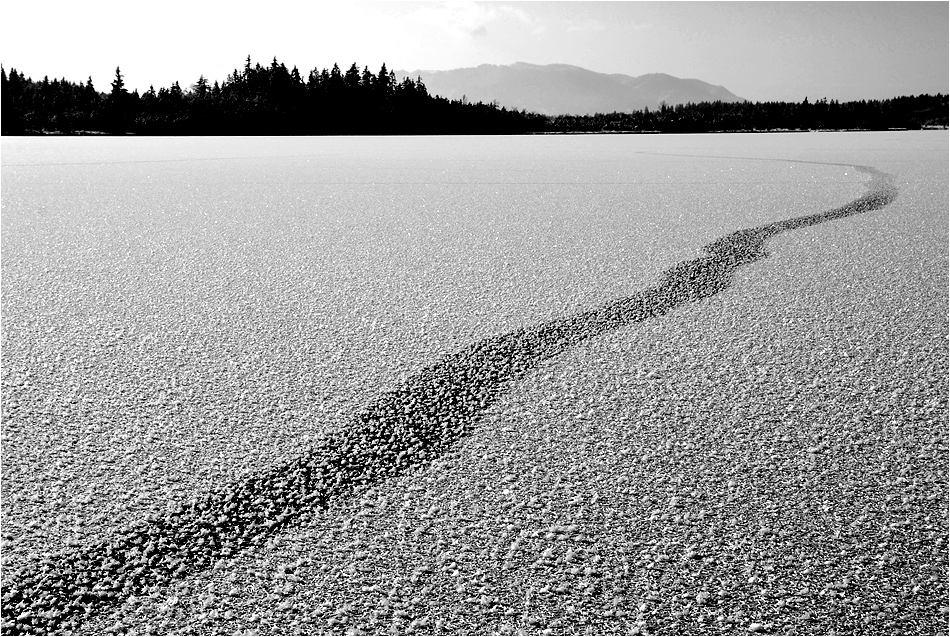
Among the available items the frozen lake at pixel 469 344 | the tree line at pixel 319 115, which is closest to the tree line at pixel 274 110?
the tree line at pixel 319 115

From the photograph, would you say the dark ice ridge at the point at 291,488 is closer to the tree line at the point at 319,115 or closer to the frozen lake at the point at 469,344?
the frozen lake at the point at 469,344

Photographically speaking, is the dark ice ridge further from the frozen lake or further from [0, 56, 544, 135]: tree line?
[0, 56, 544, 135]: tree line

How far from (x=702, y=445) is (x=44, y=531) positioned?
1236 mm

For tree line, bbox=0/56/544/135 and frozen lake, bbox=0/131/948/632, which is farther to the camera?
tree line, bbox=0/56/544/135

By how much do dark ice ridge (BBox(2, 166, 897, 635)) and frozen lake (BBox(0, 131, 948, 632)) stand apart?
4 centimetres

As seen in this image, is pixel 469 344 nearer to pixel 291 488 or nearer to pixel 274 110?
pixel 291 488

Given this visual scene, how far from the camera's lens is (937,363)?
2096mm

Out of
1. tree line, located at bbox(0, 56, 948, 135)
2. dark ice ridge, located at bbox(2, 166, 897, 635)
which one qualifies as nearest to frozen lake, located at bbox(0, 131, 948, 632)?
dark ice ridge, located at bbox(2, 166, 897, 635)

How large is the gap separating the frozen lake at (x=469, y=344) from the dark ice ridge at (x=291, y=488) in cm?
4

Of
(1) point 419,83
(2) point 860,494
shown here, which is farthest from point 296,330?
(1) point 419,83

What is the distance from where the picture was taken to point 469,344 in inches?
88.5

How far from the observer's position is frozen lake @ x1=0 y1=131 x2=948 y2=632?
138 cm

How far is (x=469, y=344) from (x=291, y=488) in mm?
928

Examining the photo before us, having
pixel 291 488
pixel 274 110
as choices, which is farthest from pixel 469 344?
pixel 274 110
